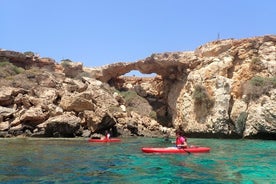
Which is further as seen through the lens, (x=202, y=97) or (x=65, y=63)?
(x=65, y=63)

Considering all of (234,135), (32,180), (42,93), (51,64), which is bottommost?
(32,180)

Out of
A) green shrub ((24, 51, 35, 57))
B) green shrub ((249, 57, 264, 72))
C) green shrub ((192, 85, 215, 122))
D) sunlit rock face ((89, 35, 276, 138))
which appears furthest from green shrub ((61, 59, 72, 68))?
green shrub ((249, 57, 264, 72))

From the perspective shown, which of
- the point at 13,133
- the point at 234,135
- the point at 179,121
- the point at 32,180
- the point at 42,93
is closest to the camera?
the point at 32,180

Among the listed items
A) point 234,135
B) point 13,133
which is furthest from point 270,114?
point 13,133

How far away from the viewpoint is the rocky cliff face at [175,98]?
3219cm

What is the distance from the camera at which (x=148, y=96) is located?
→ 52.2 metres

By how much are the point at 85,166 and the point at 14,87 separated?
2598 cm

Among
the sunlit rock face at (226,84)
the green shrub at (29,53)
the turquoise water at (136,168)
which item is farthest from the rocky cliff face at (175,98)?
the turquoise water at (136,168)

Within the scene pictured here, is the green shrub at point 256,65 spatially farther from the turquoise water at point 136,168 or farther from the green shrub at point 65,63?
the green shrub at point 65,63

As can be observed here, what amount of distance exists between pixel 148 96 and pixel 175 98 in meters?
7.70

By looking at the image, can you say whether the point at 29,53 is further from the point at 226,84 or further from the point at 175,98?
the point at 226,84

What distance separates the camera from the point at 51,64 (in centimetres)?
5019

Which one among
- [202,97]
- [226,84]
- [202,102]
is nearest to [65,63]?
[202,102]

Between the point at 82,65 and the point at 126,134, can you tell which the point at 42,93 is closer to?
the point at 126,134
